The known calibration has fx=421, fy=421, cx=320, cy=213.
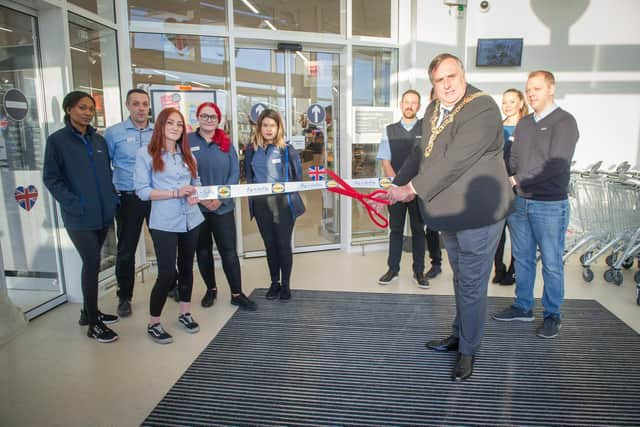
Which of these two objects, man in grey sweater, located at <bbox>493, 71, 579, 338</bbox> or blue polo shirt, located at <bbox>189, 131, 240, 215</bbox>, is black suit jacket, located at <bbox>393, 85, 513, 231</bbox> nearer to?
man in grey sweater, located at <bbox>493, 71, 579, 338</bbox>

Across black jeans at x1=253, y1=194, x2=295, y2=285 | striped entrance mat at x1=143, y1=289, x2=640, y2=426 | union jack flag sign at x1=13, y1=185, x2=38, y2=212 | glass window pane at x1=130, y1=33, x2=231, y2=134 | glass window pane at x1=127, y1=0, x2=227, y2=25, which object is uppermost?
glass window pane at x1=127, y1=0, x2=227, y2=25

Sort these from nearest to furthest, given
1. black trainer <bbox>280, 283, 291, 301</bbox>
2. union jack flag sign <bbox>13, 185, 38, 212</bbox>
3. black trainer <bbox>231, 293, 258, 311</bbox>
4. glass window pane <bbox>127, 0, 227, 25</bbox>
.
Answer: union jack flag sign <bbox>13, 185, 38, 212</bbox> → black trainer <bbox>231, 293, 258, 311</bbox> → black trainer <bbox>280, 283, 291, 301</bbox> → glass window pane <bbox>127, 0, 227, 25</bbox>

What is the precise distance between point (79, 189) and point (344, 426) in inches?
89.2

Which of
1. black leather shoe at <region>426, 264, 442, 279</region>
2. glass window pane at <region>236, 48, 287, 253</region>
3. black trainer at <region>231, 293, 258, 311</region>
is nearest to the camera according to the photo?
black trainer at <region>231, 293, 258, 311</region>

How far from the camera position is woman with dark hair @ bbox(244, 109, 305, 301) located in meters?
3.51

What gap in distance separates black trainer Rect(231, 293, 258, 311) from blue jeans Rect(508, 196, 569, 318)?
2.11 m

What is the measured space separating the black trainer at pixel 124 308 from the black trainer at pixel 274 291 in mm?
1143

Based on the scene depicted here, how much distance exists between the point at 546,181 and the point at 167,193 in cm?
254

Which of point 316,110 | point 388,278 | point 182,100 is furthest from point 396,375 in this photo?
point 316,110

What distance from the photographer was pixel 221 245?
135 inches

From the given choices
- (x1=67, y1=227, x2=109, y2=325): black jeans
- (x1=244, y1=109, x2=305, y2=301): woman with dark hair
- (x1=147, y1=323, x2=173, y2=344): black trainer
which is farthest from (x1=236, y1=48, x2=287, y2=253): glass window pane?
(x1=147, y1=323, x2=173, y2=344): black trainer

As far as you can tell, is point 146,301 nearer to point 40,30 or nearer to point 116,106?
point 116,106

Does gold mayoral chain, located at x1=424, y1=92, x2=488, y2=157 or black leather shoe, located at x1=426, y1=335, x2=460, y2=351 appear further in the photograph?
black leather shoe, located at x1=426, y1=335, x2=460, y2=351

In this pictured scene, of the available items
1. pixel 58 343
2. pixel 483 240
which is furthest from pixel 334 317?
pixel 58 343
